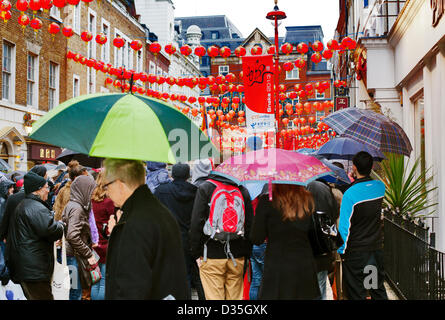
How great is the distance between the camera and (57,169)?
44.0 ft

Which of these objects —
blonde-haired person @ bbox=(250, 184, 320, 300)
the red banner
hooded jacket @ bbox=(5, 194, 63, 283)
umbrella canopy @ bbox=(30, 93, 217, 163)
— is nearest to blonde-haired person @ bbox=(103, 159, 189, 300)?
umbrella canopy @ bbox=(30, 93, 217, 163)

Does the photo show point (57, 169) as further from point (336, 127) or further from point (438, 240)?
point (438, 240)

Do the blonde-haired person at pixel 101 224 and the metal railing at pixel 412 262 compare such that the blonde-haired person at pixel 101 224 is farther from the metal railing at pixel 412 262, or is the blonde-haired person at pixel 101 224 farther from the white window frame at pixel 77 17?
the white window frame at pixel 77 17

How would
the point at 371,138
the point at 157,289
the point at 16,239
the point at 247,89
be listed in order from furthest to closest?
the point at 247,89, the point at 371,138, the point at 16,239, the point at 157,289

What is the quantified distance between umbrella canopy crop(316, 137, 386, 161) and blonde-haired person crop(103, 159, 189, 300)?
6454 millimetres

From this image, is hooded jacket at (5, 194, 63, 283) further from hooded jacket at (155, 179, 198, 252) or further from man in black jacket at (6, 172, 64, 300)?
hooded jacket at (155, 179, 198, 252)

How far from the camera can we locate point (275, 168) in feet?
16.7

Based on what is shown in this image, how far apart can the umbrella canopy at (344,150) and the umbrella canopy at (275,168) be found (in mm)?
3835

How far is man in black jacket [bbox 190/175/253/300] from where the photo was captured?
626cm

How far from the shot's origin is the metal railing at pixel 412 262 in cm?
665

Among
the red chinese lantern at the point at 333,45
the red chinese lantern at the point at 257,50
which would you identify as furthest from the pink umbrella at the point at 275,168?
the red chinese lantern at the point at 257,50
